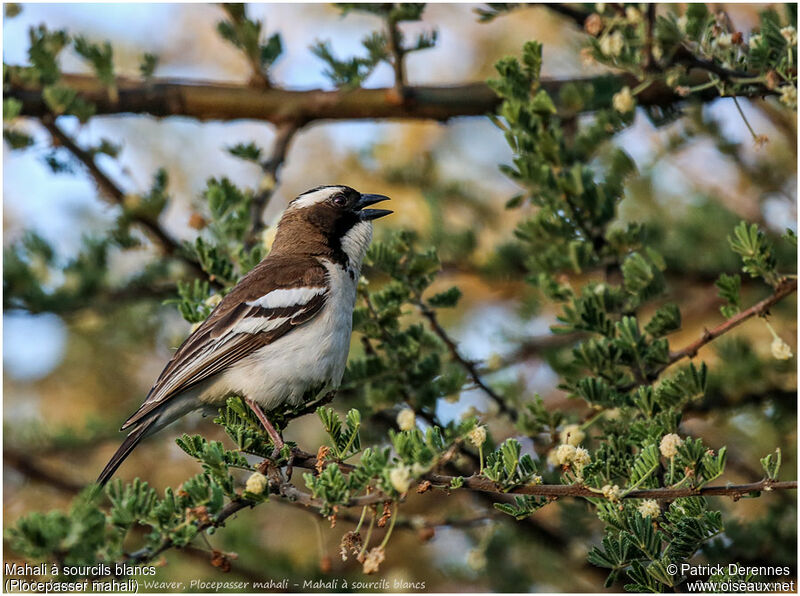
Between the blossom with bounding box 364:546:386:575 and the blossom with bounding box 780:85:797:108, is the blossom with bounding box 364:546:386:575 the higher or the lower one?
the lower one

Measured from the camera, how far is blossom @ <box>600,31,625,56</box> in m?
4.32

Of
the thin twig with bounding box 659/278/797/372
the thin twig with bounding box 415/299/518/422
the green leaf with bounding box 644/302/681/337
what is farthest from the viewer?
the thin twig with bounding box 415/299/518/422

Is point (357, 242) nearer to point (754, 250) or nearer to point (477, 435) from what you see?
point (754, 250)

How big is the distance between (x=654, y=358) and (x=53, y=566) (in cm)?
301

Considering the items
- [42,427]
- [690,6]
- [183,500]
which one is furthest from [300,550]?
[690,6]

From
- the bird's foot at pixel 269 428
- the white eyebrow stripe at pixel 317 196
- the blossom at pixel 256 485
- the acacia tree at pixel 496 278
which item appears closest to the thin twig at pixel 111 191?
the acacia tree at pixel 496 278

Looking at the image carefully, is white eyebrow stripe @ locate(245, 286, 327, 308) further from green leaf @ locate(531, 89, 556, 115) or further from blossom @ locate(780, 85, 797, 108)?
blossom @ locate(780, 85, 797, 108)

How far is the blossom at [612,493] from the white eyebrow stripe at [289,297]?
2401 millimetres

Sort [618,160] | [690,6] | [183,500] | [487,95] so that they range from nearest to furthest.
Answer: [183,500] → [690,6] → [618,160] → [487,95]

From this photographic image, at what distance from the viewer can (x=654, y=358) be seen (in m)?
4.45

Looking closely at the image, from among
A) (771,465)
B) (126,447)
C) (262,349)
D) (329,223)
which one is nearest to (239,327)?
(262,349)

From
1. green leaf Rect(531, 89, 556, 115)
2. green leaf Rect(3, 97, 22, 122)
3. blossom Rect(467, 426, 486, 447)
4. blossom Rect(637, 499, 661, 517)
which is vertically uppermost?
green leaf Rect(3, 97, 22, 122)

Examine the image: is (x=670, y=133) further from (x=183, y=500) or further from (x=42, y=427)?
(x=42, y=427)

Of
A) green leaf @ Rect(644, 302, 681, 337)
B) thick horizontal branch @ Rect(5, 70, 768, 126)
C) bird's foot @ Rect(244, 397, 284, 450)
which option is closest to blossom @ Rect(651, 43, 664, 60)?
green leaf @ Rect(644, 302, 681, 337)
